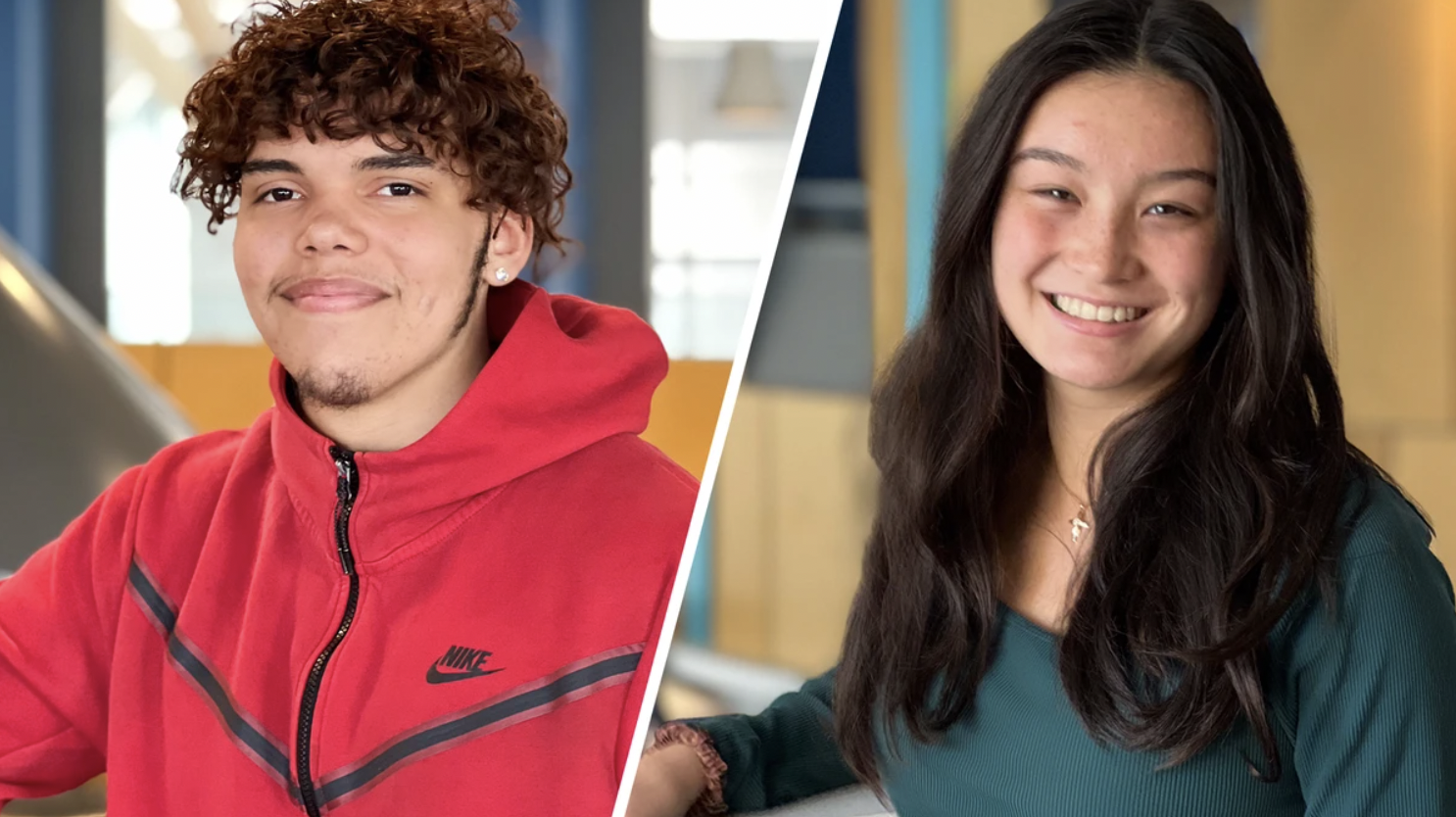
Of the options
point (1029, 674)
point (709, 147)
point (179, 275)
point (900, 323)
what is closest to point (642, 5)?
point (709, 147)

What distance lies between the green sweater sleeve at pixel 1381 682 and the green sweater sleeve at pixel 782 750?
0.29 metres

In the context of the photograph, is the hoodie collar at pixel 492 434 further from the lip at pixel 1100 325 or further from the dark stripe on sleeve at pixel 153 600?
the lip at pixel 1100 325

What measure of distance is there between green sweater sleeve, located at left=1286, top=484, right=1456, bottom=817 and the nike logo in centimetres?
43

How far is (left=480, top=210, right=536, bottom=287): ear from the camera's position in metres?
0.94

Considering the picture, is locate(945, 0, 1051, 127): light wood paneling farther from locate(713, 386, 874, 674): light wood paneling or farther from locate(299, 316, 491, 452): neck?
locate(299, 316, 491, 452): neck

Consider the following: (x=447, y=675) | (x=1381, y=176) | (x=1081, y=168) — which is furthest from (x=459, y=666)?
(x=1381, y=176)

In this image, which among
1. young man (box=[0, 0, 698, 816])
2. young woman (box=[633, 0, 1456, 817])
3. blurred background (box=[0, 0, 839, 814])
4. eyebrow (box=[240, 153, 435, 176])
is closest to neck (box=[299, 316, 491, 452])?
young man (box=[0, 0, 698, 816])

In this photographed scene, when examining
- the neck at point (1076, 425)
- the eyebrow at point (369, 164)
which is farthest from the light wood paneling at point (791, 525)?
the eyebrow at point (369, 164)

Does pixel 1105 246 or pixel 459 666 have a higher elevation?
pixel 1105 246

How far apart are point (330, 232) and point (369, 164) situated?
0.05m

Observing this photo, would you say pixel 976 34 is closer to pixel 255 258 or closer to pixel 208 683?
pixel 255 258

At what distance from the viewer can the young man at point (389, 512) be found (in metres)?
0.86

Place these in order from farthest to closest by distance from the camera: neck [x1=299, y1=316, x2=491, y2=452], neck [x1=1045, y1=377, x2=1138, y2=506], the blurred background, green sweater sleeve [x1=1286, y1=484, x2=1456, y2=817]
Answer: the blurred background
neck [x1=299, y1=316, x2=491, y2=452]
neck [x1=1045, y1=377, x2=1138, y2=506]
green sweater sleeve [x1=1286, y1=484, x2=1456, y2=817]

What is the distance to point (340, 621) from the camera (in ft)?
2.89
